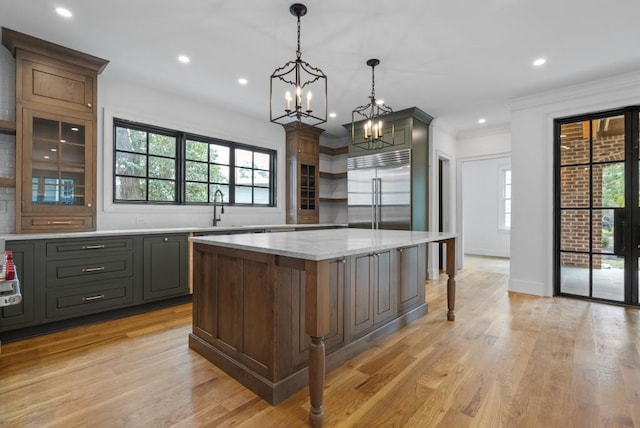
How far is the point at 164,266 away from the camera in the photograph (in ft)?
11.7

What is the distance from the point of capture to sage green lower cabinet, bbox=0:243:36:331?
263 cm

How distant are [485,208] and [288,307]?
25.5 ft

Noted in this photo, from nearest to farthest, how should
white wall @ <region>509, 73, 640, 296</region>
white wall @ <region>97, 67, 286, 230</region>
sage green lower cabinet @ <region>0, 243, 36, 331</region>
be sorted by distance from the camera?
1. sage green lower cabinet @ <region>0, 243, 36, 331</region>
2. white wall @ <region>97, 67, 286, 230</region>
3. white wall @ <region>509, 73, 640, 296</region>

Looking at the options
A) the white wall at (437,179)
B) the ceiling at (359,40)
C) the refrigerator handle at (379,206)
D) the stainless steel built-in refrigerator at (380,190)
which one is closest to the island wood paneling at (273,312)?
the ceiling at (359,40)

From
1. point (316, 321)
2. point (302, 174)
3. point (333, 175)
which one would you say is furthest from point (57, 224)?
point (333, 175)

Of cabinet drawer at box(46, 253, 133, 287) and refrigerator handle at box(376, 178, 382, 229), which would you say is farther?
refrigerator handle at box(376, 178, 382, 229)

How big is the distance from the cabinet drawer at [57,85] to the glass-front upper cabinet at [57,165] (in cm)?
14

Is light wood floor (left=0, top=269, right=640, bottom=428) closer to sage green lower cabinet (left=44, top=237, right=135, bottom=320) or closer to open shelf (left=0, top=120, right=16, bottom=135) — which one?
sage green lower cabinet (left=44, top=237, right=135, bottom=320)

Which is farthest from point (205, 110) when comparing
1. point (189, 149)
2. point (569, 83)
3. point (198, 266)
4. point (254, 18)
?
point (569, 83)

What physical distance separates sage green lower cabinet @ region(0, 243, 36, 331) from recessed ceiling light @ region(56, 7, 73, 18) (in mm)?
1951

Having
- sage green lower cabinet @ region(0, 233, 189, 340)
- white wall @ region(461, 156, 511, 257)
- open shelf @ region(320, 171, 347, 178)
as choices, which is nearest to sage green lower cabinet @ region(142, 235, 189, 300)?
sage green lower cabinet @ region(0, 233, 189, 340)

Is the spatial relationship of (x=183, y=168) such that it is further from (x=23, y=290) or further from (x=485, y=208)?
(x=485, y=208)

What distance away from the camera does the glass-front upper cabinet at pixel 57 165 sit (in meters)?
2.94

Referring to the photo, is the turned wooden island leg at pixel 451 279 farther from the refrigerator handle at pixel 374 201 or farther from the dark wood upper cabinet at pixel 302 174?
the dark wood upper cabinet at pixel 302 174
